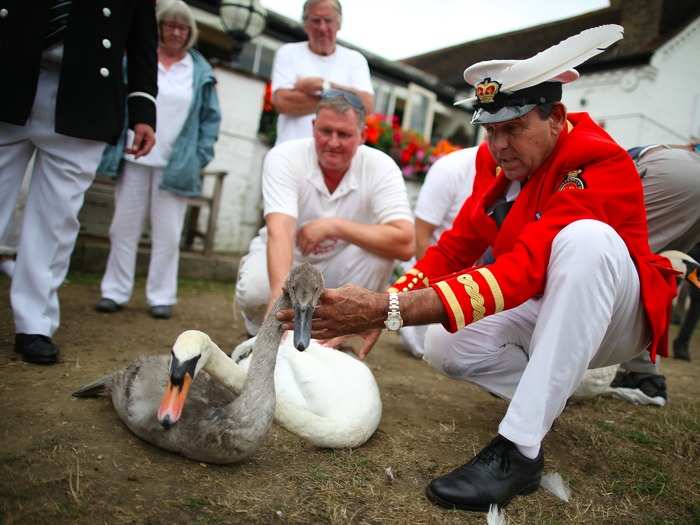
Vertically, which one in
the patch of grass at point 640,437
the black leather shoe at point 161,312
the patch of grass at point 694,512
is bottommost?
the black leather shoe at point 161,312

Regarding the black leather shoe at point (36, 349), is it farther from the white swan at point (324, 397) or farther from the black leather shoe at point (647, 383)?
Result: the black leather shoe at point (647, 383)

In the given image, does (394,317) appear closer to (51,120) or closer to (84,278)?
(51,120)

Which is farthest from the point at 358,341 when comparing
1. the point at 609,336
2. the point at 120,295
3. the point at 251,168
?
the point at 251,168

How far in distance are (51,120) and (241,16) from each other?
18.6 ft

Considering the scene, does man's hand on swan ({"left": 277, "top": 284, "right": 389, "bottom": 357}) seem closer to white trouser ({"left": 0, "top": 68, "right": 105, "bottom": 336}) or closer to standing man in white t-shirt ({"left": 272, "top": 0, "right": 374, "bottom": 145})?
white trouser ({"left": 0, "top": 68, "right": 105, "bottom": 336})

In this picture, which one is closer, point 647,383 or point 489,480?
point 489,480

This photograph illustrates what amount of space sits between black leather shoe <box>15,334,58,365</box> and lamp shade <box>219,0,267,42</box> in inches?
249

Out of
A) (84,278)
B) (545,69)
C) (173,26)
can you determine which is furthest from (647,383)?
(84,278)

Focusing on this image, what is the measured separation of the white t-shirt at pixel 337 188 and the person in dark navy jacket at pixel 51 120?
115 centimetres

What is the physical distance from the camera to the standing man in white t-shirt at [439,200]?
16.1 ft

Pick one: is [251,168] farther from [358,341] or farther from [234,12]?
[358,341]

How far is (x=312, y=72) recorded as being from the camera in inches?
211

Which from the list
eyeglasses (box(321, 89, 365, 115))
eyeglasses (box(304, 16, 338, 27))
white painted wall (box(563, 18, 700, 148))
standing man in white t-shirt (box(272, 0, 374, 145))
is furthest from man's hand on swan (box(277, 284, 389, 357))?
white painted wall (box(563, 18, 700, 148))

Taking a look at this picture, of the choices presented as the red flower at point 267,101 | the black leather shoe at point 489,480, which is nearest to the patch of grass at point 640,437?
the black leather shoe at point 489,480
